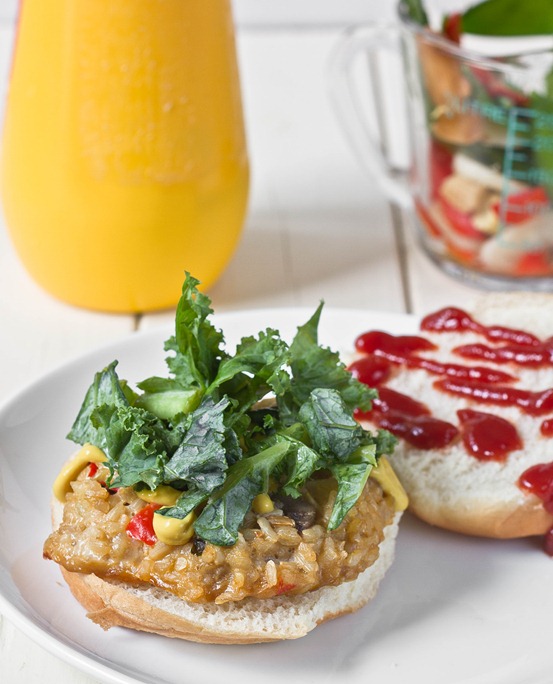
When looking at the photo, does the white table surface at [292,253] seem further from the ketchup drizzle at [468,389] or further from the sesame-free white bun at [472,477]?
the sesame-free white bun at [472,477]

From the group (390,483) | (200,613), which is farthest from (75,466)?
(390,483)

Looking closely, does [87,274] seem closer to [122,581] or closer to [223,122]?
[223,122]

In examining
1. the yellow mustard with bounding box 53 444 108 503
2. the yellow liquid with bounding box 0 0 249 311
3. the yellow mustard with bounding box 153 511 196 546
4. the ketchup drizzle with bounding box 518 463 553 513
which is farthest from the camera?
the yellow liquid with bounding box 0 0 249 311

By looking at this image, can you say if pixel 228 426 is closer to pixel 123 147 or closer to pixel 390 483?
pixel 390 483

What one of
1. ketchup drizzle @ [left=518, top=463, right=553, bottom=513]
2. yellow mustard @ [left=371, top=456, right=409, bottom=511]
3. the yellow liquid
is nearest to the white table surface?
the yellow liquid

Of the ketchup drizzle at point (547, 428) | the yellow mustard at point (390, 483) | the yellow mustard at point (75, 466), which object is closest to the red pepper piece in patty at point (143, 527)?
the yellow mustard at point (75, 466)

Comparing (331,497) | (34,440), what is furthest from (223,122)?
(331,497)

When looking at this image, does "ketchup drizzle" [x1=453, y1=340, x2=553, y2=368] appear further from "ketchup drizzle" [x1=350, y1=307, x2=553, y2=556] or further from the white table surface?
the white table surface
